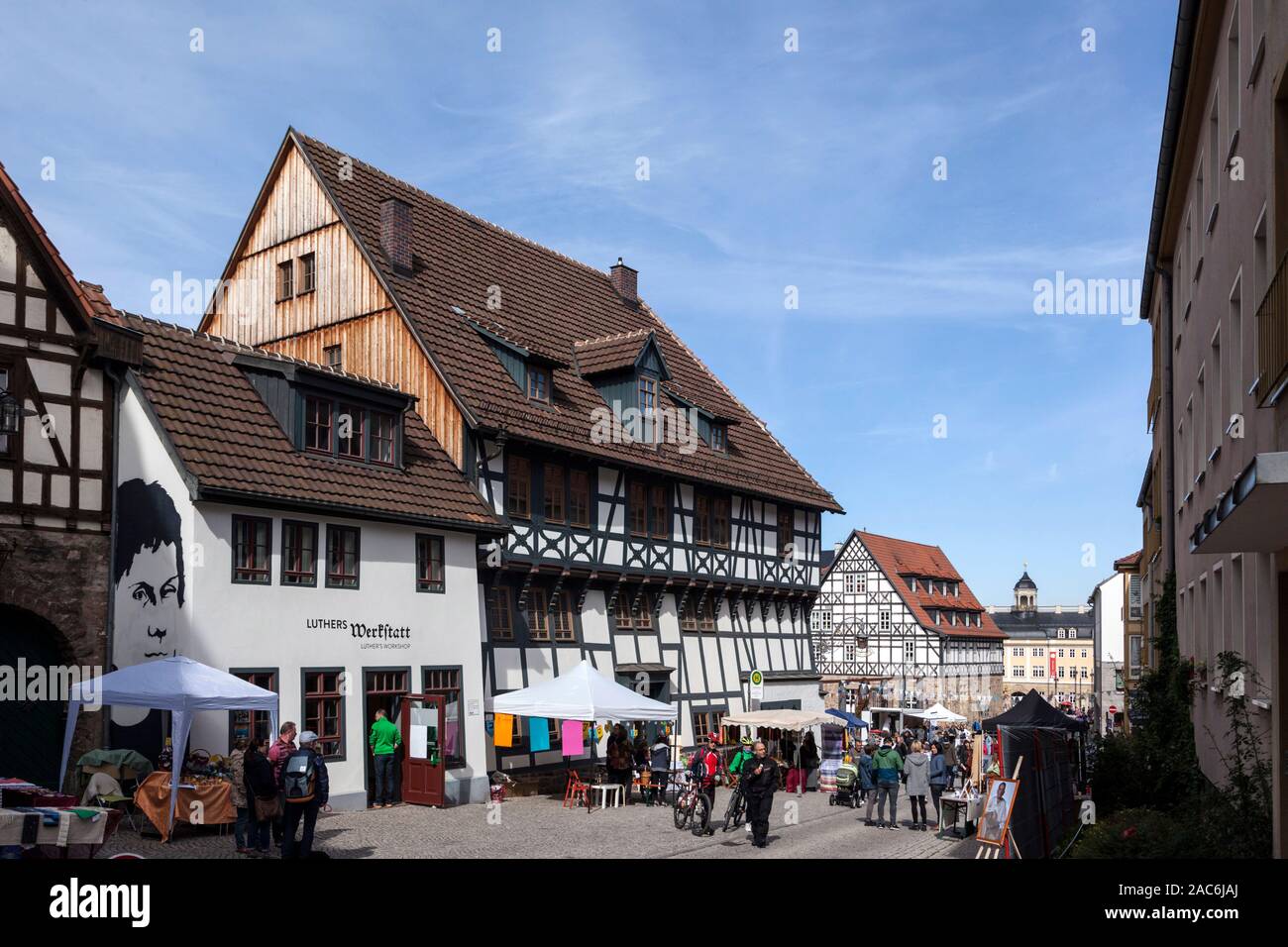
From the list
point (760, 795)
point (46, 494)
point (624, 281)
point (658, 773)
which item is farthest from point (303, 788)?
point (624, 281)

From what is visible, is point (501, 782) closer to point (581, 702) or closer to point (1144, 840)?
point (581, 702)

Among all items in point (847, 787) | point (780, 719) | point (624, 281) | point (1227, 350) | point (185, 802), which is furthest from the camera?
point (624, 281)

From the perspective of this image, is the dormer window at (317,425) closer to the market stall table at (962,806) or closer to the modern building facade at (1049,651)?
the market stall table at (962,806)

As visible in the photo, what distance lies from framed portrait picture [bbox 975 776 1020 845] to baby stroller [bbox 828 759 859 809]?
11296mm

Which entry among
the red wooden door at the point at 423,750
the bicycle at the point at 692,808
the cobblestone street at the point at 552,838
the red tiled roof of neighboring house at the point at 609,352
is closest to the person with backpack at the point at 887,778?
the cobblestone street at the point at 552,838

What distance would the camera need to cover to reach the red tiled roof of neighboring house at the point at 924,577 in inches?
2943

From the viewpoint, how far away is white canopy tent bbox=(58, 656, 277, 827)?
53.5ft

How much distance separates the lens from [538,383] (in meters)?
28.8

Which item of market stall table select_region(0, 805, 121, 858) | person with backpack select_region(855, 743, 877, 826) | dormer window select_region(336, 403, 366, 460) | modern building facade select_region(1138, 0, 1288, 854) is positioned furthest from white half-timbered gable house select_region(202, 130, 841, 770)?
market stall table select_region(0, 805, 121, 858)

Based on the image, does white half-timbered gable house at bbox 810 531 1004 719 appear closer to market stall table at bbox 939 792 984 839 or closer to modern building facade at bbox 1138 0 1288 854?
modern building facade at bbox 1138 0 1288 854

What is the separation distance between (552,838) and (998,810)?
22.9 ft

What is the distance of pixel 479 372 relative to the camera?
1057 inches
